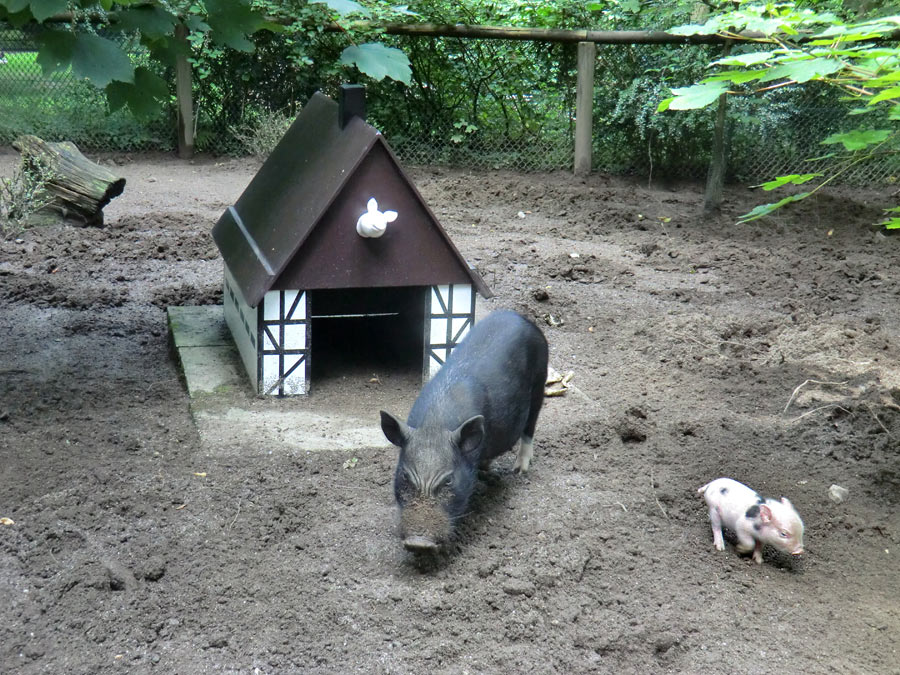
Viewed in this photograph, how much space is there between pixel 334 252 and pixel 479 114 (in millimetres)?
7802

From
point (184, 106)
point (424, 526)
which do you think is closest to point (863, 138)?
point (424, 526)

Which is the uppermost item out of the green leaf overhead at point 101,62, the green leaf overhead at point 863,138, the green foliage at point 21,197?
the green leaf overhead at point 101,62

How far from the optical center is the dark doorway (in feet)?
19.9

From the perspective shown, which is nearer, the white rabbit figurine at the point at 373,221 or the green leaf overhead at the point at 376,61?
the green leaf overhead at the point at 376,61

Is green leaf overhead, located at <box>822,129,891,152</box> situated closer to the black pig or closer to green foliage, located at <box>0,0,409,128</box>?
the black pig

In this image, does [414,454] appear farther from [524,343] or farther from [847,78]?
[847,78]

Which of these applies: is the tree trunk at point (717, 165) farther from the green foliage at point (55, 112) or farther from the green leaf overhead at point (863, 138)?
the green foliage at point (55, 112)

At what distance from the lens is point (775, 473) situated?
4.71 m

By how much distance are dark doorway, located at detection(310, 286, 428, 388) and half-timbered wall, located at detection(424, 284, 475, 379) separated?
39 centimetres

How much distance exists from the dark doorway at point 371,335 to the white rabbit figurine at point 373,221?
2.82 feet

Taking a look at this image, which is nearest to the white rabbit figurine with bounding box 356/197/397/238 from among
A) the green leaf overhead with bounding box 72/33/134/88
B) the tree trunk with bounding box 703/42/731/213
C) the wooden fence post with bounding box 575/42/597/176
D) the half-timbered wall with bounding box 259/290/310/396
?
the half-timbered wall with bounding box 259/290/310/396

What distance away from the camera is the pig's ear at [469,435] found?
12.6ft

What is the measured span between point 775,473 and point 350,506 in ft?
6.96

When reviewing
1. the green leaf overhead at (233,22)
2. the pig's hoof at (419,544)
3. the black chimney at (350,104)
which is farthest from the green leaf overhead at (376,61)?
the pig's hoof at (419,544)
